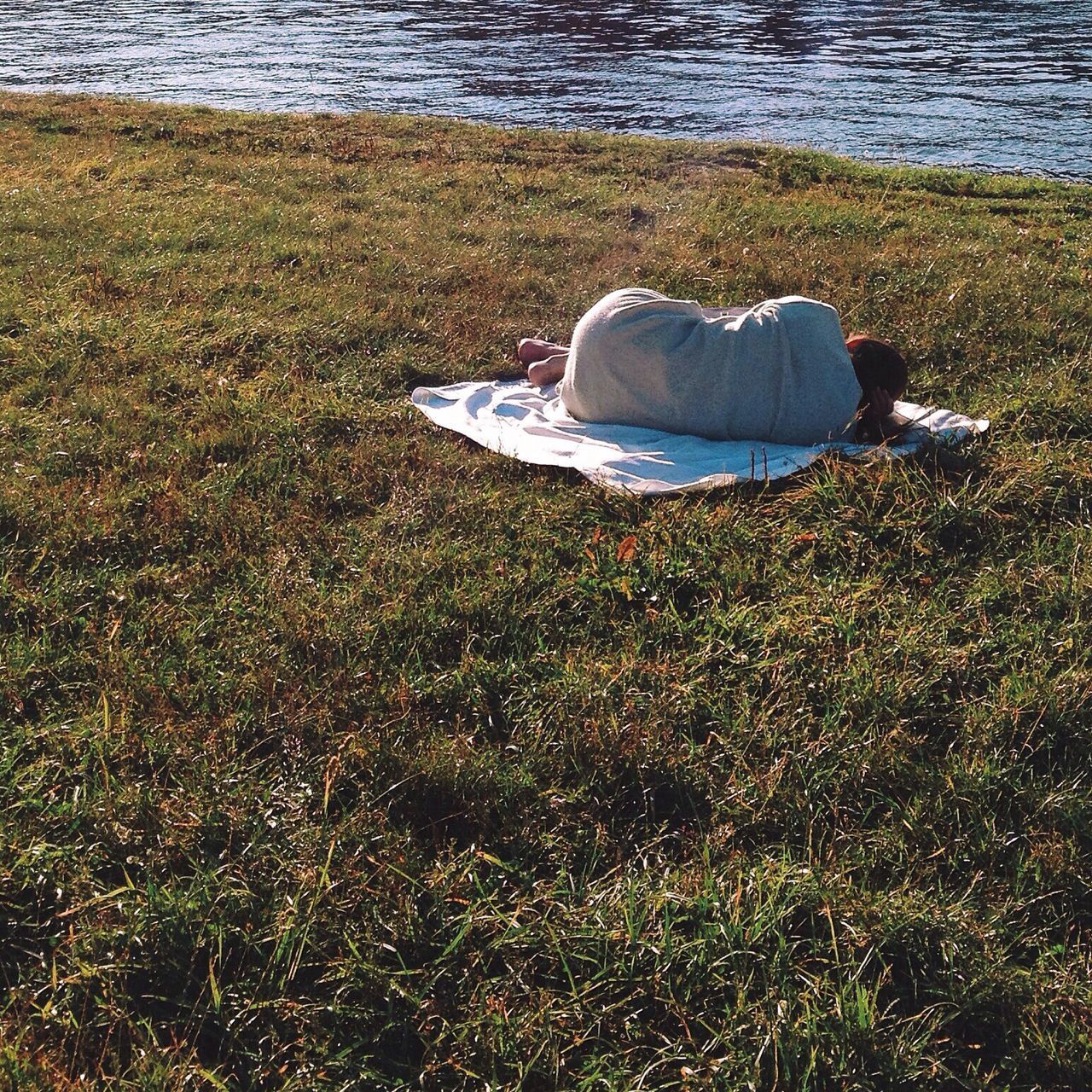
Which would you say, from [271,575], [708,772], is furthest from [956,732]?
[271,575]

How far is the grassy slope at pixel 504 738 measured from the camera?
264cm

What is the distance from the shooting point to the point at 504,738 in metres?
3.58

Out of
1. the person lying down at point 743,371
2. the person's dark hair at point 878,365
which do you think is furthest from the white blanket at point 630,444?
the person's dark hair at point 878,365

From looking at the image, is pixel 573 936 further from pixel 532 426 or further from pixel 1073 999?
pixel 532 426

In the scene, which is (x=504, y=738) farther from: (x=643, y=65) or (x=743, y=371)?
(x=643, y=65)

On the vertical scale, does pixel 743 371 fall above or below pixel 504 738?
above

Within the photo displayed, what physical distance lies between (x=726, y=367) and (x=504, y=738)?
271 centimetres

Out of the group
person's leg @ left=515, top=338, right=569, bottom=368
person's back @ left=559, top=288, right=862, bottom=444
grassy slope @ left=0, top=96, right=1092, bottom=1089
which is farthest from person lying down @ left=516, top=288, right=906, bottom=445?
person's leg @ left=515, top=338, right=569, bottom=368

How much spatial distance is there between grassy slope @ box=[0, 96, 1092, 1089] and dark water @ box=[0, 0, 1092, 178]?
12048 millimetres

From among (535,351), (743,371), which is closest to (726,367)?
(743,371)

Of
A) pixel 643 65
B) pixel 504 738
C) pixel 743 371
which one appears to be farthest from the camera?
pixel 643 65

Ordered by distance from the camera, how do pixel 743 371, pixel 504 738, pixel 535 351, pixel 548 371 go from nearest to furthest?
pixel 504 738 → pixel 743 371 → pixel 548 371 → pixel 535 351

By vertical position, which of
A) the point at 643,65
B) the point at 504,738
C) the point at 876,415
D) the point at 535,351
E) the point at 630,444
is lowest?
the point at 504,738

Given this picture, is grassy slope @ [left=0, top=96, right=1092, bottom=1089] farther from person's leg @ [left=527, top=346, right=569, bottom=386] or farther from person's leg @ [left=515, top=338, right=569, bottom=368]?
person's leg @ [left=527, top=346, right=569, bottom=386]
